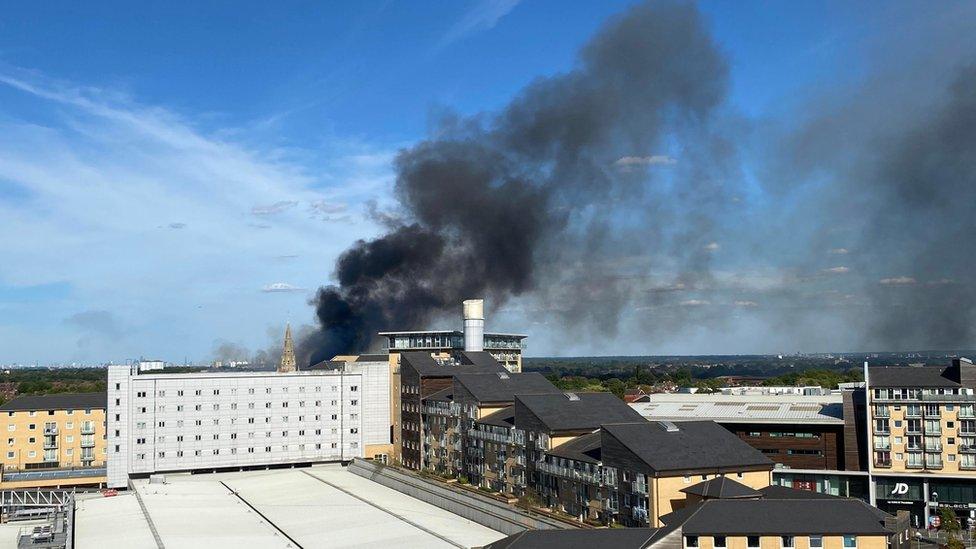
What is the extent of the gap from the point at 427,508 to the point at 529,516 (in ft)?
55.0

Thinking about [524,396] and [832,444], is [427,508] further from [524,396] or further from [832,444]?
[832,444]

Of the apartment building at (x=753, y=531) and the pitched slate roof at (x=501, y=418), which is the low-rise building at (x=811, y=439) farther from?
the apartment building at (x=753, y=531)

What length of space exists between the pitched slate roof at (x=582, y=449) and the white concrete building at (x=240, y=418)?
44.2m

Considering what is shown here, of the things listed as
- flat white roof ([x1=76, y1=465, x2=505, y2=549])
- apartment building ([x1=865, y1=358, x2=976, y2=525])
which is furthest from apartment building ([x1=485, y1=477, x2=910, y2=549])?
apartment building ([x1=865, y1=358, x2=976, y2=525])

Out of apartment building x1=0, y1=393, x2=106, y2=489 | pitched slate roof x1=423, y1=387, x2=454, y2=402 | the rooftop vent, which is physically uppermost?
pitched slate roof x1=423, y1=387, x2=454, y2=402

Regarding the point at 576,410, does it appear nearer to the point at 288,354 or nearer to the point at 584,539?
the point at 584,539

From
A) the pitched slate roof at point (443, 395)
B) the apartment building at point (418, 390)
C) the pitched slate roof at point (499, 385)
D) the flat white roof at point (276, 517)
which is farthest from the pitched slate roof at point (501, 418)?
the apartment building at point (418, 390)

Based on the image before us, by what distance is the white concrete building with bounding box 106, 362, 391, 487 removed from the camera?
325 ft

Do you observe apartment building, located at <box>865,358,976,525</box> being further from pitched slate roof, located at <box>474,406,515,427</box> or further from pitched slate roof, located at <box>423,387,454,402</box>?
pitched slate roof, located at <box>423,387,454,402</box>

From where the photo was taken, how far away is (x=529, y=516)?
65312 millimetres

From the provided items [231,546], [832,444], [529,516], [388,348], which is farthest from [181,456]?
[832,444]

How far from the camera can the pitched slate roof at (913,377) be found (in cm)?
7800

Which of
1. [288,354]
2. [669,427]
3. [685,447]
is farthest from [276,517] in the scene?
[288,354]

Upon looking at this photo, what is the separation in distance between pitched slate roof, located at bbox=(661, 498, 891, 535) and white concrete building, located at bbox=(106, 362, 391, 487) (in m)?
66.7
